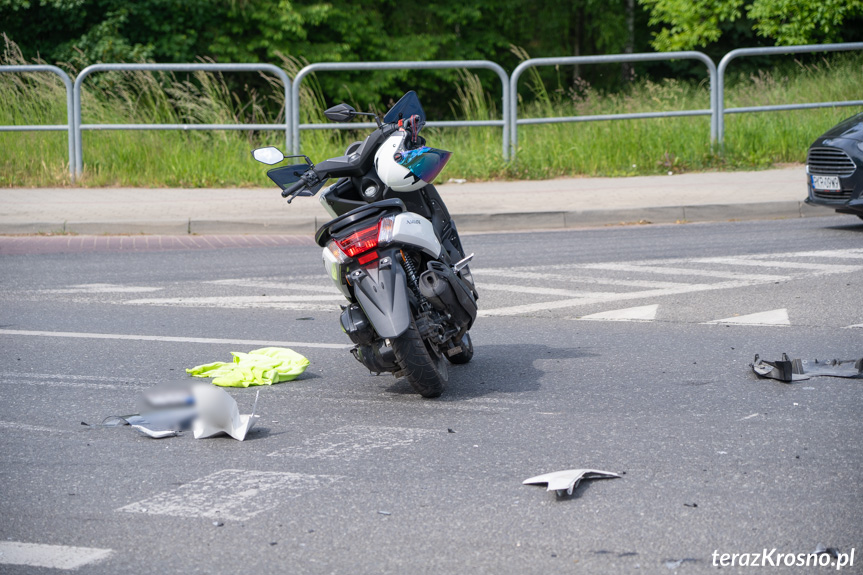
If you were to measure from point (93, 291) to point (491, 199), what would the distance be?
5554 millimetres

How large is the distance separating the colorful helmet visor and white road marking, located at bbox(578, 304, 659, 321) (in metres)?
2.23

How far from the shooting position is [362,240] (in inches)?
212

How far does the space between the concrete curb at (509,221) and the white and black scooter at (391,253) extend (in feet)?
21.0

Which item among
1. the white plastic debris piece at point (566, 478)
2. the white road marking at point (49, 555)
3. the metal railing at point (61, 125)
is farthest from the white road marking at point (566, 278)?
the metal railing at point (61, 125)

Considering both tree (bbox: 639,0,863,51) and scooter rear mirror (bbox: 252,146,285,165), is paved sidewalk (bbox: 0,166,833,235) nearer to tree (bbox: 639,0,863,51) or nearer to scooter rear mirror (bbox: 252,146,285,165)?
scooter rear mirror (bbox: 252,146,285,165)

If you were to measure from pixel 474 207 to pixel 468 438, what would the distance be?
7.94 metres

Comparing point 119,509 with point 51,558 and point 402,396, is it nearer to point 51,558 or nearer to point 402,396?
point 51,558

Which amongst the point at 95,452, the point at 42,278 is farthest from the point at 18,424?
the point at 42,278

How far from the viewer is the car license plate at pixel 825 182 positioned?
10.8 metres

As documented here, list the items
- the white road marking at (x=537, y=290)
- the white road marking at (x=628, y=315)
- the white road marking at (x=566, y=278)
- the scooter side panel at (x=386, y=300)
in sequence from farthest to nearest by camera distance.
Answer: the white road marking at (x=566, y=278), the white road marking at (x=537, y=290), the white road marking at (x=628, y=315), the scooter side panel at (x=386, y=300)

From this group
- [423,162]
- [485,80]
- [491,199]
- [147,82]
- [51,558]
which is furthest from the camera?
[485,80]

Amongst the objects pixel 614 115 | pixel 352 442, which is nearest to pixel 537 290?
pixel 352 442

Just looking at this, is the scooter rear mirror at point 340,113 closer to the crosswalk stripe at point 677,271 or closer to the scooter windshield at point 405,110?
the scooter windshield at point 405,110

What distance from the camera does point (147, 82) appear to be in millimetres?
15766
